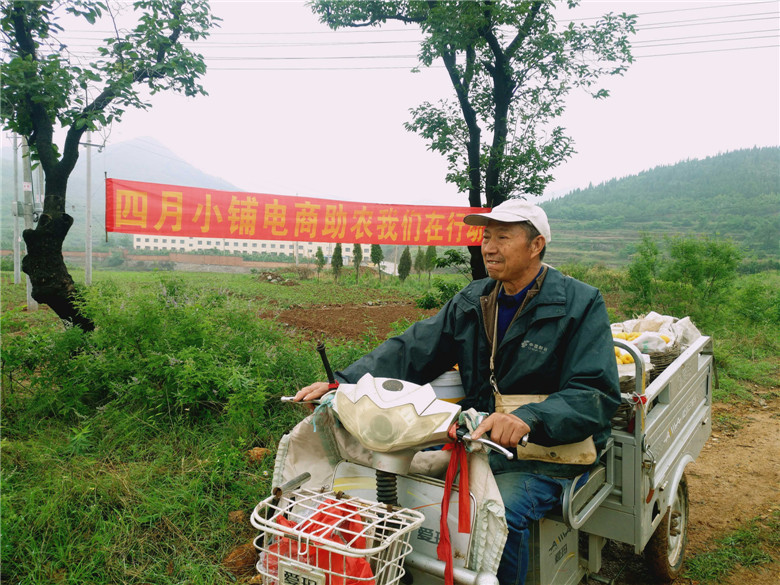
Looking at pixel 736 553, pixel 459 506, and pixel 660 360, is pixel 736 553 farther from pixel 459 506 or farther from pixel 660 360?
pixel 459 506

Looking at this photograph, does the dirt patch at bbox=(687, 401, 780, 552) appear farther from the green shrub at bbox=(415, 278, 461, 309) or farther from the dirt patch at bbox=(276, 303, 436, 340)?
the dirt patch at bbox=(276, 303, 436, 340)

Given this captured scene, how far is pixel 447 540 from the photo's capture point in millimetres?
1527

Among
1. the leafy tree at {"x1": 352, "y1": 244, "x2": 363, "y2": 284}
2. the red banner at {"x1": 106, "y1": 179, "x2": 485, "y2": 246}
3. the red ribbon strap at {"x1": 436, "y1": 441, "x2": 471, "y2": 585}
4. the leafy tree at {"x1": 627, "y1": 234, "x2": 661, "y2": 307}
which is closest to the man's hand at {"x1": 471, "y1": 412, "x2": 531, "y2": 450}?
the red ribbon strap at {"x1": 436, "y1": 441, "x2": 471, "y2": 585}

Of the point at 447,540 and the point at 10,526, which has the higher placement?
the point at 447,540

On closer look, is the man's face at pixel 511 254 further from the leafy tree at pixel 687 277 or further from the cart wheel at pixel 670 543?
the leafy tree at pixel 687 277

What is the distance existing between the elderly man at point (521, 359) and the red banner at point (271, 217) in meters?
4.08

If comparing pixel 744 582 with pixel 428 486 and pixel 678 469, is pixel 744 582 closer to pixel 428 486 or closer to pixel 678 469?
pixel 678 469

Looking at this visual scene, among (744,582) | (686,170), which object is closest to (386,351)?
(744,582)

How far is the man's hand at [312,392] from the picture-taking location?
1.92m

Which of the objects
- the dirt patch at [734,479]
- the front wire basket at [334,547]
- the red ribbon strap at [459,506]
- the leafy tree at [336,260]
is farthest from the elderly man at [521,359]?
the leafy tree at [336,260]

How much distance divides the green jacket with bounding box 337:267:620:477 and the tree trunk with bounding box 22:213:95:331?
3.65 meters

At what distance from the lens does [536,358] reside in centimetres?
204

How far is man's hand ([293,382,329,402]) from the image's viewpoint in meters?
1.92

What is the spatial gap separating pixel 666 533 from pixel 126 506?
9.52 ft
